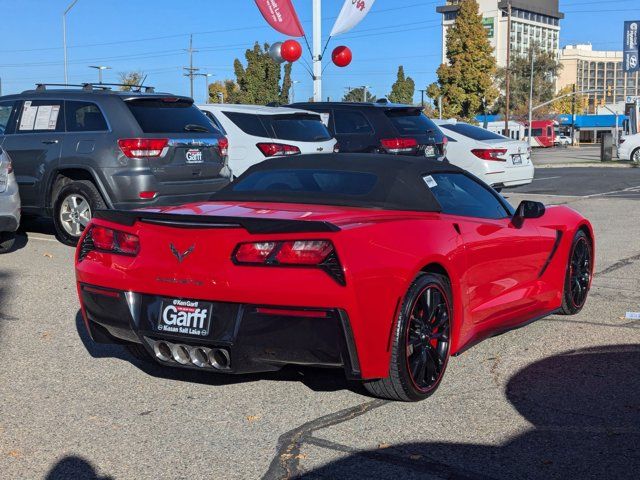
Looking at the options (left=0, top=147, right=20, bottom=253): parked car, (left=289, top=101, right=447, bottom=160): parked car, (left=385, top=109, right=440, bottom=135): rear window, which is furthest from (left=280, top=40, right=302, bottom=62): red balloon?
(left=0, top=147, right=20, bottom=253): parked car

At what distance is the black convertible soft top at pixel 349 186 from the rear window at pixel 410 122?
337 inches

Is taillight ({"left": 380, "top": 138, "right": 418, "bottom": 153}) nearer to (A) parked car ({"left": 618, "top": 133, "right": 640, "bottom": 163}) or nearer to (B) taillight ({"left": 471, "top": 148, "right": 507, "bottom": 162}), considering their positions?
(B) taillight ({"left": 471, "top": 148, "right": 507, "bottom": 162})

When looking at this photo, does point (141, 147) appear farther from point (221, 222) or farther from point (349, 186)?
A: point (221, 222)

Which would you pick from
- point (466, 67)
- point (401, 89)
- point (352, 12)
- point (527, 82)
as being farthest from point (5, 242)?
point (527, 82)

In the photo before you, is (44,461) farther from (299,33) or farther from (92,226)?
(299,33)

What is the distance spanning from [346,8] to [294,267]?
16638 mm

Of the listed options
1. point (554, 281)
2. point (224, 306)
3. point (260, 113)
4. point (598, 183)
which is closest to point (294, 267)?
A: point (224, 306)

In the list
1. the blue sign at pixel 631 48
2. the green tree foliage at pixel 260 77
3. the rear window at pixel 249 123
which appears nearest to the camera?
the rear window at pixel 249 123

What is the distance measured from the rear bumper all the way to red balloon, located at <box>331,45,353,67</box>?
695 inches

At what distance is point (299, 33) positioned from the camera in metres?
19.6

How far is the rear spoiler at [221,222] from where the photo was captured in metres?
4.08

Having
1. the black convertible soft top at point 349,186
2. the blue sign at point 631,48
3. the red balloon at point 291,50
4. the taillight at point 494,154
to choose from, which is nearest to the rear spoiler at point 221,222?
the black convertible soft top at point 349,186

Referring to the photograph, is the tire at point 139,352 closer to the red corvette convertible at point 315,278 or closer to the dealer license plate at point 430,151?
the red corvette convertible at point 315,278

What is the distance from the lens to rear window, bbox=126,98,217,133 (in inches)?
381
